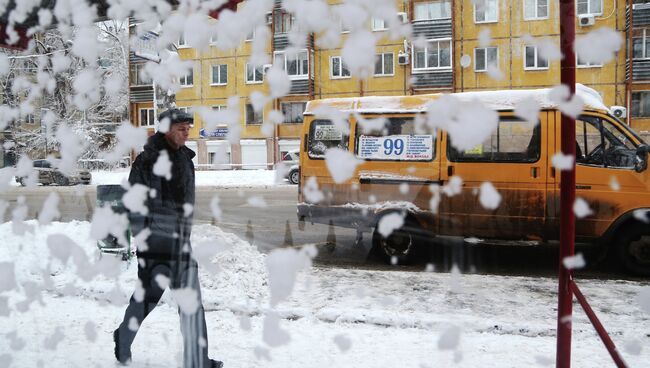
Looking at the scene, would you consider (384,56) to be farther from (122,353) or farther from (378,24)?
(122,353)

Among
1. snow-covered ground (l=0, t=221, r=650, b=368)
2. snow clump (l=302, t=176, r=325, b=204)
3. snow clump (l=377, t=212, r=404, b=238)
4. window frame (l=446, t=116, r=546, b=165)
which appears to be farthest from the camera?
snow clump (l=302, t=176, r=325, b=204)

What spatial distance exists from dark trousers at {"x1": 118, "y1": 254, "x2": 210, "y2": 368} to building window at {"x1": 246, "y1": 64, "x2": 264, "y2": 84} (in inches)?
44.1

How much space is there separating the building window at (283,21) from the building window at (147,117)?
1269 millimetres

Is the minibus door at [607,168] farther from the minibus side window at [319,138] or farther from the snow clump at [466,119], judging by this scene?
the snow clump at [466,119]

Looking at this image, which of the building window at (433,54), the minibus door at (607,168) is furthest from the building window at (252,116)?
the minibus door at (607,168)

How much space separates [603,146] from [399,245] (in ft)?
8.28

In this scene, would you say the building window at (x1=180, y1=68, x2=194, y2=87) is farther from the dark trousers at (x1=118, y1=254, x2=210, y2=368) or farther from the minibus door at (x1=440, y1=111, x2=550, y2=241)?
the minibus door at (x1=440, y1=111, x2=550, y2=241)

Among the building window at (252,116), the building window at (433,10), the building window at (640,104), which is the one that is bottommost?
the building window at (252,116)

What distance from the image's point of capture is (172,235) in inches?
120

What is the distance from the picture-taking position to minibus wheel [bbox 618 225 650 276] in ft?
18.7

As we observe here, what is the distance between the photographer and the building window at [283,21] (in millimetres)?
2650

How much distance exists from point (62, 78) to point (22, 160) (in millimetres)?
594

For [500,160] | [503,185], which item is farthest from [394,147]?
[503,185]

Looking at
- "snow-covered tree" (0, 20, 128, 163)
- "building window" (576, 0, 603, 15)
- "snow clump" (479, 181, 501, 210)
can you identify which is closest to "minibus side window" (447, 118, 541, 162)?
"snow clump" (479, 181, 501, 210)
